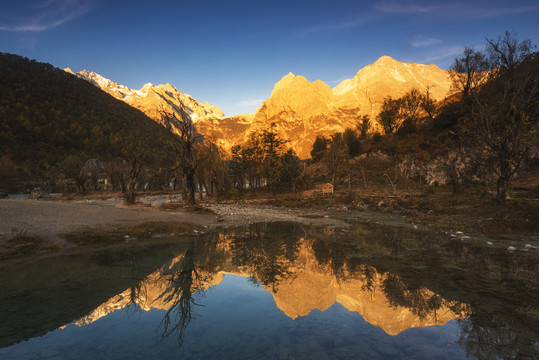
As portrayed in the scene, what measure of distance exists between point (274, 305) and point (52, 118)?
13135 cm

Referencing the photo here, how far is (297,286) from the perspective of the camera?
960 centimetres

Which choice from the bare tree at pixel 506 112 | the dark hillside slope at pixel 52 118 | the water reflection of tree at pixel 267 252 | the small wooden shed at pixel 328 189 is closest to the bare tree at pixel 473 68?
the bare tree at pixel 506 112

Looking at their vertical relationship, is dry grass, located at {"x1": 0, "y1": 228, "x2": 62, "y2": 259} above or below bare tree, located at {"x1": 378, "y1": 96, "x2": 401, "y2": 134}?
below

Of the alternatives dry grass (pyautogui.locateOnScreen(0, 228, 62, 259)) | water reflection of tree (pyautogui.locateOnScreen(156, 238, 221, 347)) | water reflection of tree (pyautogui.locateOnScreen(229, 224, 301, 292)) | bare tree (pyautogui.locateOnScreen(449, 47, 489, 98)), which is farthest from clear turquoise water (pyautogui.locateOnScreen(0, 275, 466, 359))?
bare tree (pyautogui.locateOnScreen(449, 47, 489, 98))

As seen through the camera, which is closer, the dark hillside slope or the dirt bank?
the dirt bank

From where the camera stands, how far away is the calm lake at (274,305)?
5.80 meters

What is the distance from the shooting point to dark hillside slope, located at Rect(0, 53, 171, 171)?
94125 mm

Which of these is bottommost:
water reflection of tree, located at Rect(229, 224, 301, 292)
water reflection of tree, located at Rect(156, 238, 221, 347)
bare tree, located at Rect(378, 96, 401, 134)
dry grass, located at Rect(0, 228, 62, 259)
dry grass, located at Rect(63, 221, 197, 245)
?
water reflection of tree, located at Rect(229, 224, 301, 292)

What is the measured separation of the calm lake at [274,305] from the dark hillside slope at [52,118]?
84.4 meters

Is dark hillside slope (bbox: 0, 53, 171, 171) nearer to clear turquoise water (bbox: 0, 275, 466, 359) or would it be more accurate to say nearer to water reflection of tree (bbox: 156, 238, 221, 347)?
water reflection of tree (bbox: 156, 238, 221, 347)

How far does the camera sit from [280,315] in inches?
298

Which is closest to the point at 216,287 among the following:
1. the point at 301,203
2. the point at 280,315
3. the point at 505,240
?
the point at 280,315

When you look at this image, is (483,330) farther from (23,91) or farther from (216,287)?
(23,91)

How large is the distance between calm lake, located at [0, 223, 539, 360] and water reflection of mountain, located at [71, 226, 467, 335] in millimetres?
51
